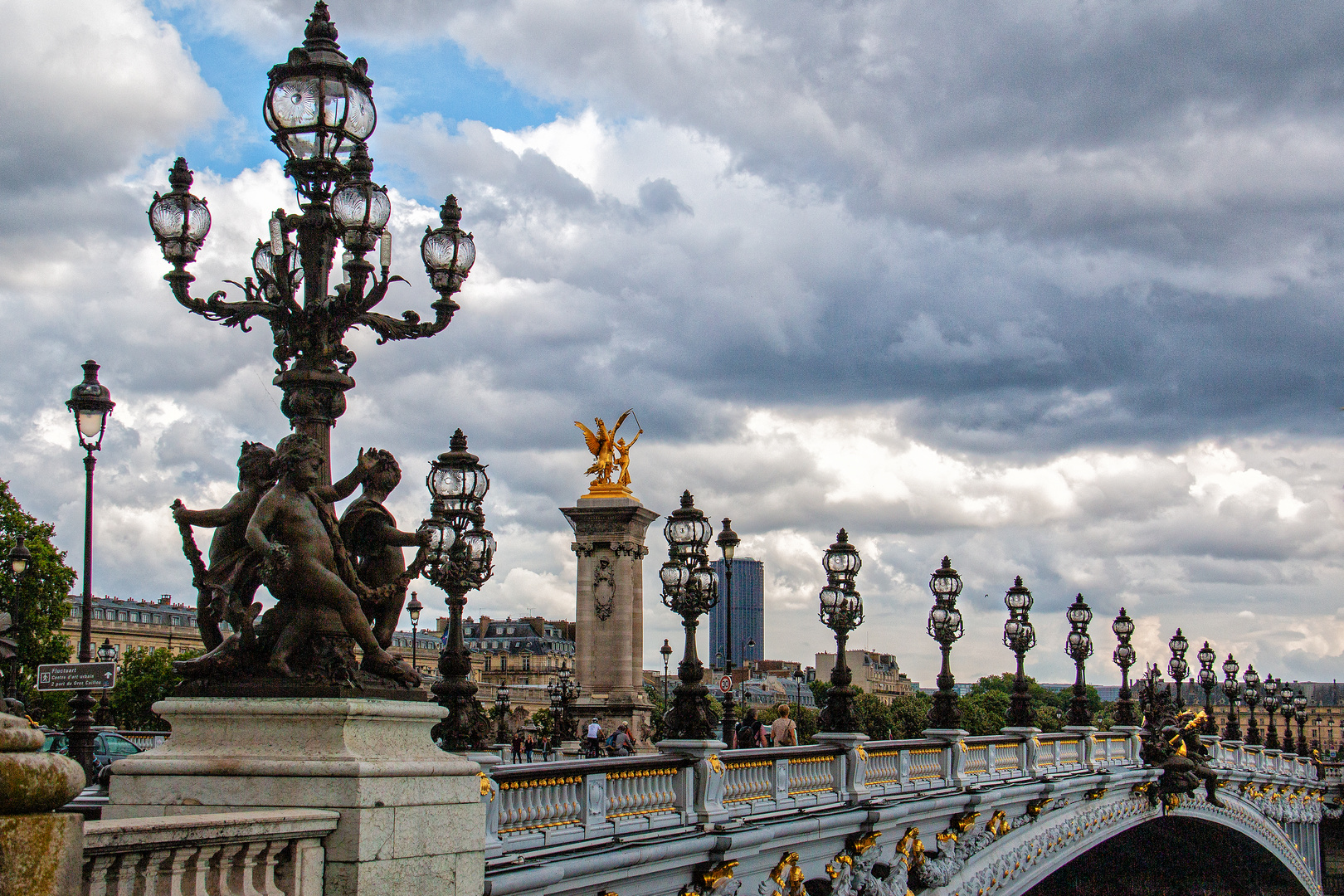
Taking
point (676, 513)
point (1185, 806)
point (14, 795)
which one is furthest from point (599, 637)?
point (14, 795)

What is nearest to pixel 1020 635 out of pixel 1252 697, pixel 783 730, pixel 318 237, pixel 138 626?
pixel 783 730

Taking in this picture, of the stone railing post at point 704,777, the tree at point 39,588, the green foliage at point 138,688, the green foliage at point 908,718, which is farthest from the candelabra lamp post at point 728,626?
the green foliage at point 908,718

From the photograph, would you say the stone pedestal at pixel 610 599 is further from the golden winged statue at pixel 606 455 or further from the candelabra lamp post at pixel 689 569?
the candelabra lamp post at pixel 689 569

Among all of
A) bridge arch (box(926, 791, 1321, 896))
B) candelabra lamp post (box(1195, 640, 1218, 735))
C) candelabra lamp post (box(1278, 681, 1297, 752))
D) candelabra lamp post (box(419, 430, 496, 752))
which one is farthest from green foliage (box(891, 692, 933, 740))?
candelabra lamp post (box(419, 430, 496, 752))

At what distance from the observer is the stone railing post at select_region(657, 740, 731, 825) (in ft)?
54.8

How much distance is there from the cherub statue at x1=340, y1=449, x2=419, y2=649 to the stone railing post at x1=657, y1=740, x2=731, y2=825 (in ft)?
23.9

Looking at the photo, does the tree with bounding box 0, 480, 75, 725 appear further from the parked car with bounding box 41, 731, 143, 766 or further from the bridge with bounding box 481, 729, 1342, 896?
the bridge with bounding box 481, 729, 1342, 896

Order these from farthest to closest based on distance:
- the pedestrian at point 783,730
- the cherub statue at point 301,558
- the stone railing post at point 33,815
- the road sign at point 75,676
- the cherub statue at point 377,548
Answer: the pedestrian at point 783,730
the road sign at point 75,676
the cherub statue at point 377,548
the cherub statue at point 301,558
the stone railing post at point 33,815

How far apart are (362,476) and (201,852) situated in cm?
353

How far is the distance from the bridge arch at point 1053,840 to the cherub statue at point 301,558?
61.5ft

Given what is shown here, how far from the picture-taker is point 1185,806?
44.6 metres

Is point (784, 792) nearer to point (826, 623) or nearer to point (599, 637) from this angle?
point (826, 623)

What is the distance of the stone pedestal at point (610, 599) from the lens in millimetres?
56531

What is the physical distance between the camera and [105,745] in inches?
974
